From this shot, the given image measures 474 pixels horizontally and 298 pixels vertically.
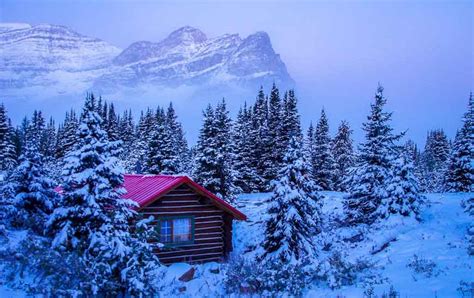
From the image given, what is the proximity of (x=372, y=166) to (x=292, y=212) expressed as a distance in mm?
7817

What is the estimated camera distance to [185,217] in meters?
19.6

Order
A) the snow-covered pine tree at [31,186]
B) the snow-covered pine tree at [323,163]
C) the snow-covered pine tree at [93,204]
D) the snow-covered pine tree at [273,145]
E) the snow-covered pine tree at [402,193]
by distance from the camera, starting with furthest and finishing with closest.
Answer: the snow-covered pine tree at [323,163] → the snow-covered pine tree at [273,145] → the snow-covered pine tree at [402,193] → the snow-covered pine tree at [31,186] → the snow-covered pine tree at [93,204]

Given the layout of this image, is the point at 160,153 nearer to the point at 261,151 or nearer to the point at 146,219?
the point at 261,151

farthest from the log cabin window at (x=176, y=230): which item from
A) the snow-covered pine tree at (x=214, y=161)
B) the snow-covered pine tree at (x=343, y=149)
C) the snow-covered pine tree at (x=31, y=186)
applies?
the snow-covered pine tree at (x=343, y=149)

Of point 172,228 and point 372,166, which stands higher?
point 372,166

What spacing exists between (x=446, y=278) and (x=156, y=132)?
88.0 ft

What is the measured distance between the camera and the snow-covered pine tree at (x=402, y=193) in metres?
20.4

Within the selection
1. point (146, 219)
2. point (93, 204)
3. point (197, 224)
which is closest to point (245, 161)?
point (197, 224)

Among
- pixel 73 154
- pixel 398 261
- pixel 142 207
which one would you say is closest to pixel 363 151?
pixel 398 261

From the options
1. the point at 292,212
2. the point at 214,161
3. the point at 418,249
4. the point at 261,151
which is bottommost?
the point at 418,249

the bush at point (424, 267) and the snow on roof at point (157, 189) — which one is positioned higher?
the snow on roof at point (157, 189)

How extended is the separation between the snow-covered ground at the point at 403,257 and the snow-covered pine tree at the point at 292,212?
2410 millimetres

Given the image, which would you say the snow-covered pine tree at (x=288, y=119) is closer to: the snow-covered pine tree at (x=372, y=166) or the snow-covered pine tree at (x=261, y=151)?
the snow-covered pine tree at (x=261, y=151)

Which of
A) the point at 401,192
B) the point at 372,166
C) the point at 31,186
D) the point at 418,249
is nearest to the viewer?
the point at 418,249
